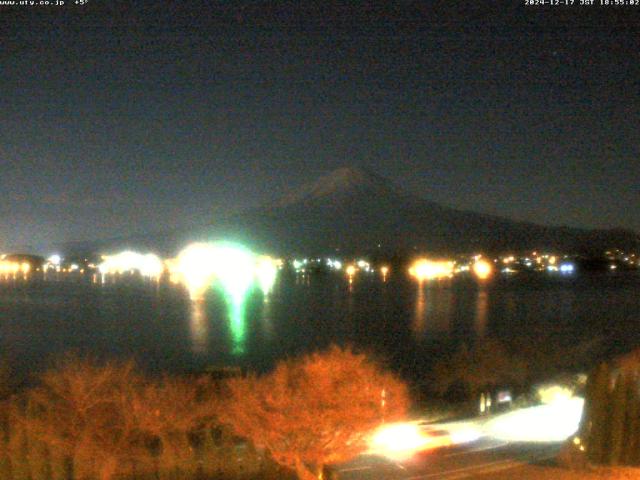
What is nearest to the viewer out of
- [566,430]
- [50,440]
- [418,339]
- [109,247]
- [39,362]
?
[50,440]

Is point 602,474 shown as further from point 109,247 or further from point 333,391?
point 109,247

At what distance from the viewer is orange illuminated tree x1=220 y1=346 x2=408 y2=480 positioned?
18.7 feet

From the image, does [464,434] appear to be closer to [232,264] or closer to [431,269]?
[431,269]

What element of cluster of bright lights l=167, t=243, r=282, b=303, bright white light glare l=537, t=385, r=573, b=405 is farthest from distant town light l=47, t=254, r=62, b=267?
bright white light glare l=537, t=385, r=573, b=405

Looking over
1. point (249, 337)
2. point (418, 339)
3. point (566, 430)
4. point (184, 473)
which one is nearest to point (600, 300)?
point (418, 339)

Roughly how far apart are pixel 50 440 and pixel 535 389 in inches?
326

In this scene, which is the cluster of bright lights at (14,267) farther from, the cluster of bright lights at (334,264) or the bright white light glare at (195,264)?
the cluster of bright lights at (334,264)

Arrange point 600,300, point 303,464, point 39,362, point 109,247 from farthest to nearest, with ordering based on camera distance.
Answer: point 109,247 < point 600,300 < point 39,362 < point 303,464

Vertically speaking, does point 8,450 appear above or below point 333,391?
below

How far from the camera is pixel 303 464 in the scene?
19.2ft

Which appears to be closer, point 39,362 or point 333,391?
point 333,391

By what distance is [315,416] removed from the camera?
562 cm

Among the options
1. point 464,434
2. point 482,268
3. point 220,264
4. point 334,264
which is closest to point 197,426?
point 464,434

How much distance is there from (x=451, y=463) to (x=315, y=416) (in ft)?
5.19
